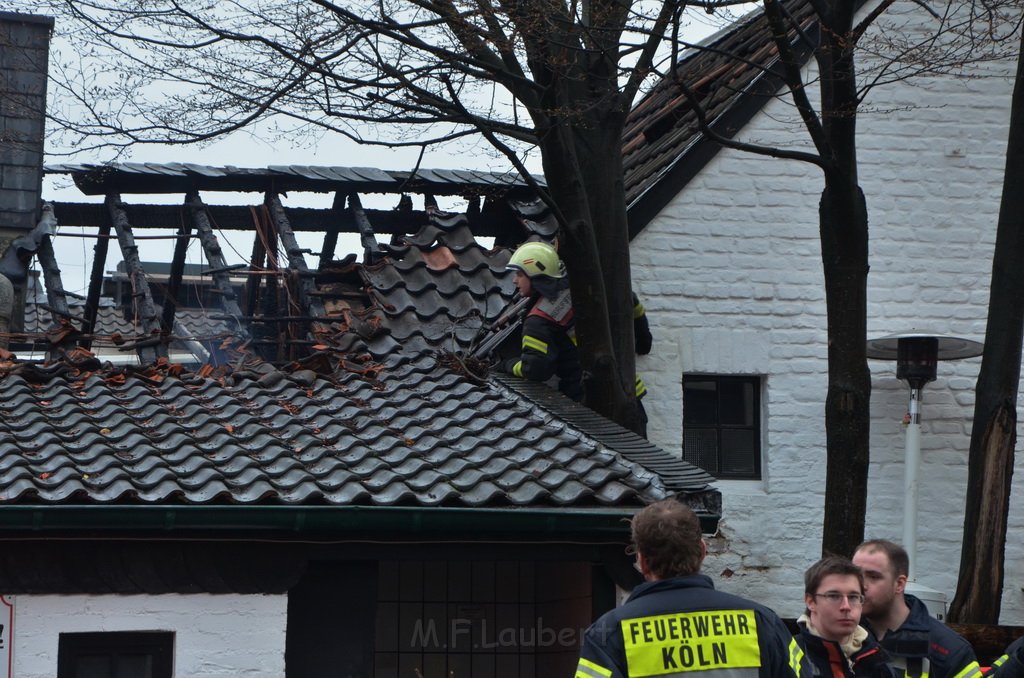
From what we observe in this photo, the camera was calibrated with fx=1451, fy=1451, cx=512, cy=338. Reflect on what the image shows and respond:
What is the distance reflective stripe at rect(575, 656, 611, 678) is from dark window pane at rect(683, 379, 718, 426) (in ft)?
22.2

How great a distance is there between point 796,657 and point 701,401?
6492mm

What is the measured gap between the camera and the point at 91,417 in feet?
28.6

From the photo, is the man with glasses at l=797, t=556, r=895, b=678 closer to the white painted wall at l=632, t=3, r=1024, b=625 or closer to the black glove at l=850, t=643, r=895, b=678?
the black glove at l=850, t=643, r=895, b=678

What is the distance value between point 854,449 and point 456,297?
3.93 metres

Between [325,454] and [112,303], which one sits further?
[112,303]

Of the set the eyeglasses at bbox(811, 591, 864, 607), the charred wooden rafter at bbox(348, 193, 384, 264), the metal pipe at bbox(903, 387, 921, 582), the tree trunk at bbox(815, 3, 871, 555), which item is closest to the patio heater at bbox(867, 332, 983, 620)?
the metal pipe at bbox(903, 387, 921, 582)

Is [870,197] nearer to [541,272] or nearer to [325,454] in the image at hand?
[541,272]

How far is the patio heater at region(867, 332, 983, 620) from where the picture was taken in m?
10.4

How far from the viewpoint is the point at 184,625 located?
24.8 feet

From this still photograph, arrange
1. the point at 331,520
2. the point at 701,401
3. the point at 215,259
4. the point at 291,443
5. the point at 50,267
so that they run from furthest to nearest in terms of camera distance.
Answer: the point at 50,267 < the point at 215,259 < the point at 701,401 < the point at 291,443 < the point at 331,520

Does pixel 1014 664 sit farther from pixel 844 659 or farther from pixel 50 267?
pixel 50 267

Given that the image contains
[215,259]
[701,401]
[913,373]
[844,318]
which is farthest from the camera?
[215,259]

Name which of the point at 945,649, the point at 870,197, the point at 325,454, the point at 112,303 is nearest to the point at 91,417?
the point at 325,454

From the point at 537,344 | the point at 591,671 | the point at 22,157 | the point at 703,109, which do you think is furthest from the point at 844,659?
the point at 22,157
